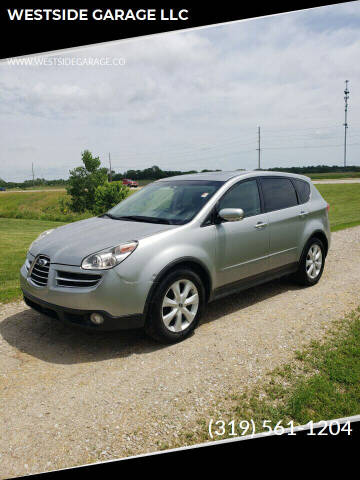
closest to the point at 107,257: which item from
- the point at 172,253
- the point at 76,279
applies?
the point at 76,279

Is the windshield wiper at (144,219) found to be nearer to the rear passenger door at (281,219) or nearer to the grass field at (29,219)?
the rear passenger door at (281,219)

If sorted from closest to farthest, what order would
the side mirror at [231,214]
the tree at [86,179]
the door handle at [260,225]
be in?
the side mirror at [231,214] → the door handle at [260,225] → the tree at [86,179]

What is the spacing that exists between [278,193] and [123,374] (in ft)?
11.4

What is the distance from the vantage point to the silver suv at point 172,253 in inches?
158

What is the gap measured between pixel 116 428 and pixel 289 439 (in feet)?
3.96

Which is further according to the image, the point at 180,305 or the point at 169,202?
the point at 169,202

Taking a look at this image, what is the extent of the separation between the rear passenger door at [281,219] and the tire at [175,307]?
1.54 meters

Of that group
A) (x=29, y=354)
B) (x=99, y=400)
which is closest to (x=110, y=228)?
(x=29, y=354)

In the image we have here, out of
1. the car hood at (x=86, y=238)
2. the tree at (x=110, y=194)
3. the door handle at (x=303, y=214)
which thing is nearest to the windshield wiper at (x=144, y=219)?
the car hood at (x=86, y=238)

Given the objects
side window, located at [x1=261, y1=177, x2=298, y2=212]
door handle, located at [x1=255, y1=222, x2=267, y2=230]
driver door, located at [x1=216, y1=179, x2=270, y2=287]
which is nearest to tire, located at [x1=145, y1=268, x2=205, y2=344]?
driver door, located at [x1=216, y1=179, x2=270, y2=287]

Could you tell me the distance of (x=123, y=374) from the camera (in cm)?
375

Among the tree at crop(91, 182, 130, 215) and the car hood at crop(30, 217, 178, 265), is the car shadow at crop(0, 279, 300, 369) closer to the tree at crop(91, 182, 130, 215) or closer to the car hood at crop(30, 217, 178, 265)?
the car hood at crop(30, 217, 178, 265)

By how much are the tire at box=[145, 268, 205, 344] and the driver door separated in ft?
1.51

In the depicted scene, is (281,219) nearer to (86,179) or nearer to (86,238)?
(86,238)
